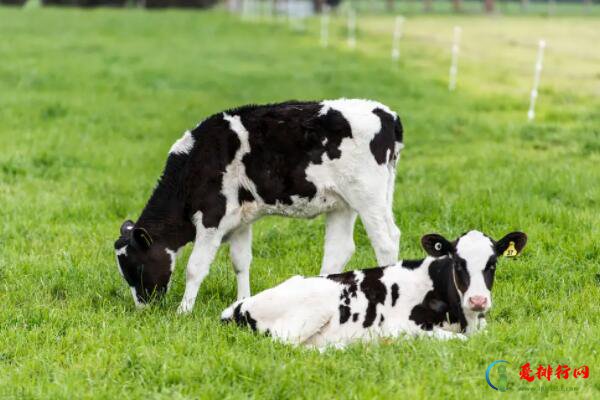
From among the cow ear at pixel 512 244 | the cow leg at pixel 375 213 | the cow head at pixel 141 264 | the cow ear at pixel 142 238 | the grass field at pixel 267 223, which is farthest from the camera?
the cow head at pixel 141 264

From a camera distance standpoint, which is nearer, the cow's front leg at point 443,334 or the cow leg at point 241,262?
the cow's front leg at point 443,334

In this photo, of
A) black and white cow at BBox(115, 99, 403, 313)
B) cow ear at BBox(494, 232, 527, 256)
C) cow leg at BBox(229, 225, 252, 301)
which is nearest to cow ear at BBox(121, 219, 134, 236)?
black and white cow at BBox(115, 99, 403, 313)

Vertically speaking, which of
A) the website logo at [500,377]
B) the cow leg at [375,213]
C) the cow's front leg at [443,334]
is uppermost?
the cow leg at [375,213]

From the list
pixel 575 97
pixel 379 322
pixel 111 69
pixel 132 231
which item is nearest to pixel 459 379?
pixel 379 322

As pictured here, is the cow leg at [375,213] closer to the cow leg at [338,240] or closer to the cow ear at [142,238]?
the cow leg at [338,240]

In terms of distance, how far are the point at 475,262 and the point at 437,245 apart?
40cm

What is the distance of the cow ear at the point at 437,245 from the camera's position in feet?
21.4

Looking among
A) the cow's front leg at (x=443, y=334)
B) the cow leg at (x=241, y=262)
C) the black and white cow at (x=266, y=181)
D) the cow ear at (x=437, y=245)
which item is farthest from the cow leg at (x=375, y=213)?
the cow's front leg at (x=443, y=334)

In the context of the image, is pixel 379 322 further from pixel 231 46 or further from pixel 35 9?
pixel 35 9

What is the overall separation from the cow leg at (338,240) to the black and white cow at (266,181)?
13 mm

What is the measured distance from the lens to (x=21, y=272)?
8.36m

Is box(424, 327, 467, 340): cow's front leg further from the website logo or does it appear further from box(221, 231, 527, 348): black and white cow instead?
the website logo

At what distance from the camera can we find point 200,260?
7.56 meters

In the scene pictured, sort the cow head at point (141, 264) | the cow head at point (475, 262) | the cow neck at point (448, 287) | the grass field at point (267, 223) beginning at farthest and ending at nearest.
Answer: the cow head at point (141, 264), the cow neck at point (448, 287), the cow head at point (475, 262), the grass field at point (267, 223)
